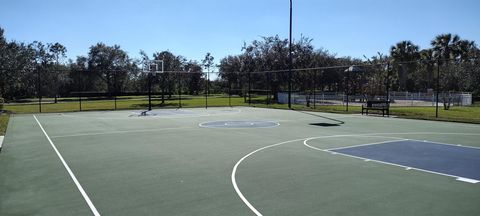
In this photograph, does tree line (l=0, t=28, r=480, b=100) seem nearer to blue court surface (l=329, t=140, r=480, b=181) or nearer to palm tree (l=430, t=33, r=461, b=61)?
palm tree (l=430, t=33, r=461, b=61)

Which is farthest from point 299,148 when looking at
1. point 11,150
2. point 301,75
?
point 301,75

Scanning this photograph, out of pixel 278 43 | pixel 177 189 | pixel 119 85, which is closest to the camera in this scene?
pixel 177 189

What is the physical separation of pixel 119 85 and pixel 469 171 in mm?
52465

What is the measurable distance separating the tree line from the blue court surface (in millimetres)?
18834

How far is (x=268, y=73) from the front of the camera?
36.2 m

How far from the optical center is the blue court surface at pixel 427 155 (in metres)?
7.71

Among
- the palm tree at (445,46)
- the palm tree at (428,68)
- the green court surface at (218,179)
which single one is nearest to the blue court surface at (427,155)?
the green court surface at (218,179)

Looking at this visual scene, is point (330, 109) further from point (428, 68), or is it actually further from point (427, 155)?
point (428, 68)

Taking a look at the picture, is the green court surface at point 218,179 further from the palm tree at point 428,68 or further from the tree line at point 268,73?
the palm tree at point 428,68

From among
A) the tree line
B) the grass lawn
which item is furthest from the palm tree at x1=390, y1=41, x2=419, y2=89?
the grass lawn

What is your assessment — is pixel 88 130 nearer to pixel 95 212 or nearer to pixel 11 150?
pixel 11 150

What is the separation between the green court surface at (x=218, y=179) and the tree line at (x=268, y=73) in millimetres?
18764

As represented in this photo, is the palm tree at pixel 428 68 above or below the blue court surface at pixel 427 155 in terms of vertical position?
above

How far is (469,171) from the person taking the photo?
748 centimetres
